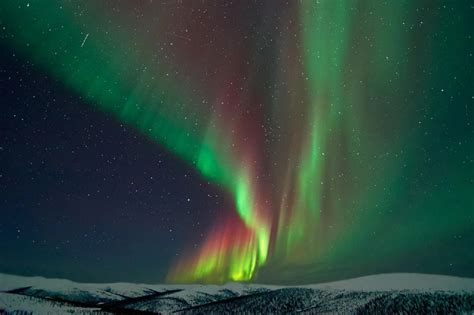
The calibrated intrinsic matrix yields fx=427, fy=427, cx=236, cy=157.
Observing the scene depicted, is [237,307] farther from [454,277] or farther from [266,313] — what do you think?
[454,277]

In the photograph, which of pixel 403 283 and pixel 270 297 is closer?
pixel 403 283

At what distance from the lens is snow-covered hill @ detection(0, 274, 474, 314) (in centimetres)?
7640

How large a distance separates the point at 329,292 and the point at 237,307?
91.5 feet

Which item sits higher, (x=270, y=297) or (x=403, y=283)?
(x=403, y=283)

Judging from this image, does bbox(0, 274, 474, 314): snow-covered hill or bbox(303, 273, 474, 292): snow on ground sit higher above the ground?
bbox(303, 273, 474, 292): snow on ground

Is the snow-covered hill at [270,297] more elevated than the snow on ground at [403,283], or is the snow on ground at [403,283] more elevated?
the snow on ground at [403,283]

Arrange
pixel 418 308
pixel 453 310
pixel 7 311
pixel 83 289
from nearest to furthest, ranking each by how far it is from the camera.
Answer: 1. pixel 7 311
2. pixel 453 310
3. pixel 418 308
4. pixel 83 289

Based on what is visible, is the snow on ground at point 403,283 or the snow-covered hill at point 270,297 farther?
the snow on ground at point 403,283

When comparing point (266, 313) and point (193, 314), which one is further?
point (266, 313)

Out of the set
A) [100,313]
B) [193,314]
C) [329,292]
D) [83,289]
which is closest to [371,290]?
[329,292]

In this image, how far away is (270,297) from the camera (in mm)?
105562

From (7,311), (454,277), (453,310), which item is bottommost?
(7,311)

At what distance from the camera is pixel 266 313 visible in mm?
95500

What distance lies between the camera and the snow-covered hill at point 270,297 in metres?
76.4
